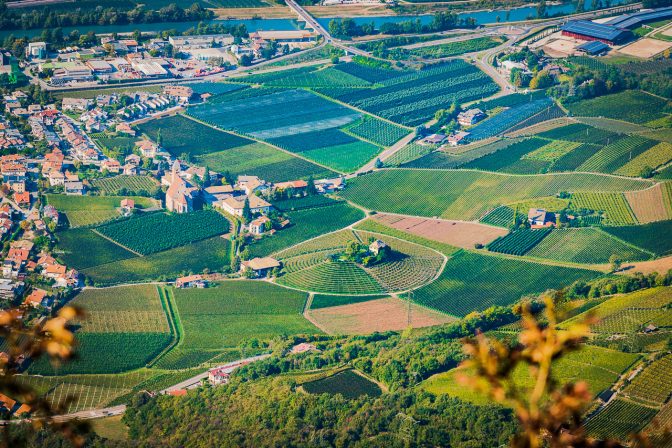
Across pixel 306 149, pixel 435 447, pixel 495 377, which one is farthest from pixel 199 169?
pixel 495 377

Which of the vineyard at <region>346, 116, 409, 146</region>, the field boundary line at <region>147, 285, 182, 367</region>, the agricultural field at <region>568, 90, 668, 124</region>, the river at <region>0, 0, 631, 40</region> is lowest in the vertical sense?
the field boundary line at <region>147, 285, 182, 367</region>

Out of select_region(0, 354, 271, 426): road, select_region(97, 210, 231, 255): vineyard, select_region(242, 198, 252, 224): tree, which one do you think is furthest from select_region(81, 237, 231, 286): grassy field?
select_region(0, 354, 271, 426): road

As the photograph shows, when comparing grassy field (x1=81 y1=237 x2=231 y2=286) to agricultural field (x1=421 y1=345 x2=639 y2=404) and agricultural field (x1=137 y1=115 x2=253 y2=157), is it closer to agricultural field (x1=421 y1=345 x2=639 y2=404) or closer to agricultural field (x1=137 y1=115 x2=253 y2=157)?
agricultural field (x1=137 y1=115 x2=253 y2=157)

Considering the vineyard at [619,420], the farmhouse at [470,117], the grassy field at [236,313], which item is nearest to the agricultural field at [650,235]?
the vineyard at [619,420]

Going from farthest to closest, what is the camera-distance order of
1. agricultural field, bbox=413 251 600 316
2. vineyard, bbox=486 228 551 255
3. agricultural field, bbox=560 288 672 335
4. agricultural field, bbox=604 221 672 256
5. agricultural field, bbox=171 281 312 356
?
vineyard, bbox=486 228 551 255 < agricultural field, bbox=604 221 672 256 < agricultural field, bbox=413 251 600 316 < agricultural field, bbox=171 281 312 356 < agricultural field, bbox=560 288 672 335

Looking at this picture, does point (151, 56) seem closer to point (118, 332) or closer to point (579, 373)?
point (118, 332)

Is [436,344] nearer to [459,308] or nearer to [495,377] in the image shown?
[459,308]
